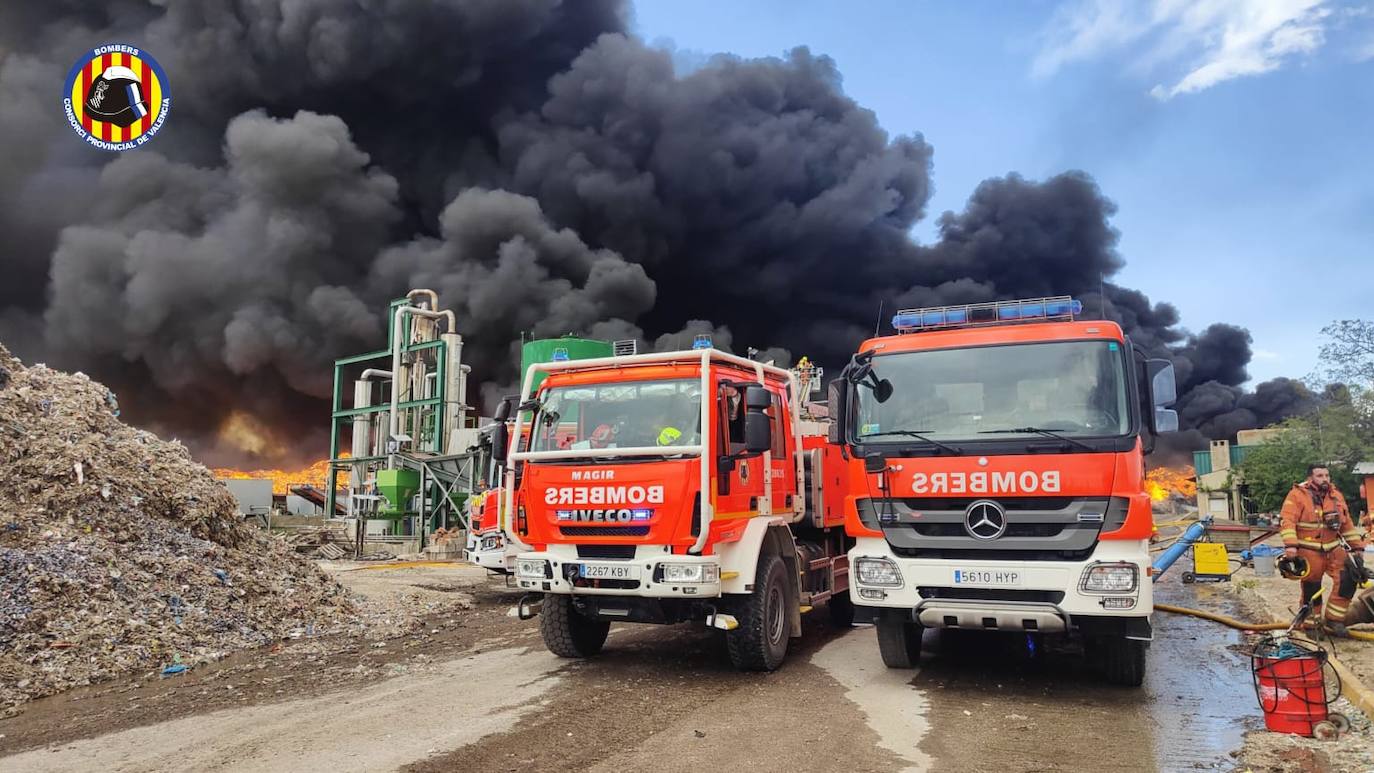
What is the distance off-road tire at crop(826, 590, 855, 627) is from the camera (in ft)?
30.4

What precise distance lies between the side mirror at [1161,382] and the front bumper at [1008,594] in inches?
45.4

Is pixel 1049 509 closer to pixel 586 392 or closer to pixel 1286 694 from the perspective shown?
pixel 1286 694

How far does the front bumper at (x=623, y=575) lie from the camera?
20.5ft

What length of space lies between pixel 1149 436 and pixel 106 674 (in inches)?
340

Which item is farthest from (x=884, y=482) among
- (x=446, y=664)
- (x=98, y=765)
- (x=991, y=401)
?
(x=98, y=765)

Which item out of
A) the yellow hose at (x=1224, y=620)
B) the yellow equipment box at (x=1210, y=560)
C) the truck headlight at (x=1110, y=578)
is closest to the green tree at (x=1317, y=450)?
the yellow equipment box at (x=1210, y=560)

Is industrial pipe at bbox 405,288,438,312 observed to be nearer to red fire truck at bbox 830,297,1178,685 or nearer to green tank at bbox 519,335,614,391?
green tank at bbox 519,335,614,391

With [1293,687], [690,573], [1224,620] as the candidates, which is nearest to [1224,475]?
[1224,620]

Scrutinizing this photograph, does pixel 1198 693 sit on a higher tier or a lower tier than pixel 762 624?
lower

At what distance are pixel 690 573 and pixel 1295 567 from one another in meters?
5.64

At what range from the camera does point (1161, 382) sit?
6.07 m

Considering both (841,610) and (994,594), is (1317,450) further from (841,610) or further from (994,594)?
(994,594)

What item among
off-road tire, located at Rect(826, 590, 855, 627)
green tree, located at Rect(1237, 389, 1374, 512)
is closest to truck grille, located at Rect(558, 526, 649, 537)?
off-road tire, located at Rect(826, 590, 855, 627)

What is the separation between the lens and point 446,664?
315 inches
